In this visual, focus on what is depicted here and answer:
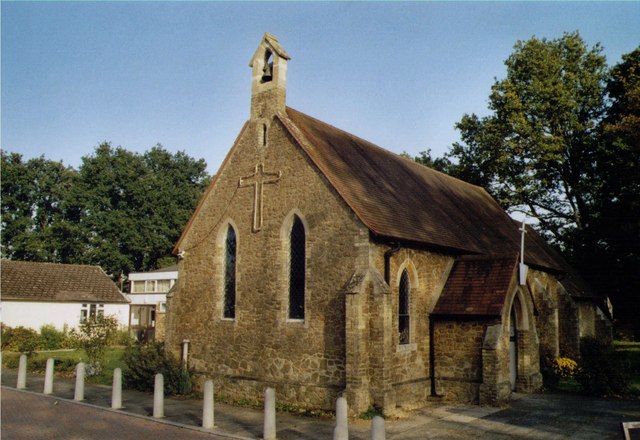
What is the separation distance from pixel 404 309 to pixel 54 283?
98.9 feet

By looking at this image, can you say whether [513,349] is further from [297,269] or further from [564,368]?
[297,269]

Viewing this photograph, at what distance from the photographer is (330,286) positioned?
594 inches

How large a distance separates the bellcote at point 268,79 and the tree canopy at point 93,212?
4272 centimetres

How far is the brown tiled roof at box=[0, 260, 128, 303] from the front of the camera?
3550 centimetres

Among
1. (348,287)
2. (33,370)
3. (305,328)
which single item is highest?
(348,287)

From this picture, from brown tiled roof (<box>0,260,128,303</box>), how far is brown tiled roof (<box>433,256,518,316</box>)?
29013 millimetres

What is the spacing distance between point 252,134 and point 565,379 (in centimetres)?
1512

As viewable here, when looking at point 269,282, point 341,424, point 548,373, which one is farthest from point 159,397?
point 548,373

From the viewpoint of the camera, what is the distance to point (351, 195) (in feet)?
50.5

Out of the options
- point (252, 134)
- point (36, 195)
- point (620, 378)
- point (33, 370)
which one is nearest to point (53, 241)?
point (36, 195)

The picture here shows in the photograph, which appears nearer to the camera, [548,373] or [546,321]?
[548,373]

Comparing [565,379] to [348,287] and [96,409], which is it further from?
[96,409]

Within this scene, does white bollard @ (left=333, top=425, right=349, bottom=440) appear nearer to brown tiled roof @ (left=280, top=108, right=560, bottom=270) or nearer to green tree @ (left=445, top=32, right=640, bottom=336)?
brown tiled roof @ (left=280, top=108, right=560, bottom=270)

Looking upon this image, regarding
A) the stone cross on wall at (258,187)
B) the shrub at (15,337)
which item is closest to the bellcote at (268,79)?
the stone cross on wall at (258,187)
